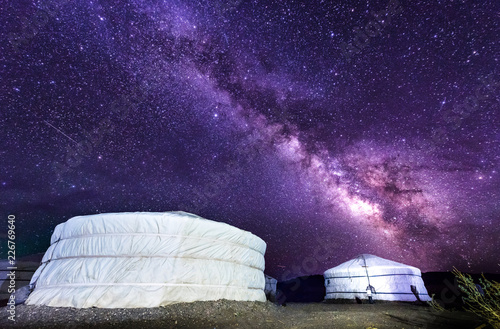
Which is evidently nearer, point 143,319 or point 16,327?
point 16,327

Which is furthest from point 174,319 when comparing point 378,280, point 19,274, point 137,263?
point 378,280

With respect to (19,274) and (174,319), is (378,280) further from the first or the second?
(19,274)

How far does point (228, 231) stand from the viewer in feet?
16.9

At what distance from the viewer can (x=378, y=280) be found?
31.8 feet

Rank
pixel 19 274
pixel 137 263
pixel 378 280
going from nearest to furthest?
pixel 137 263 → pixel 19 274 → pixel 378 280

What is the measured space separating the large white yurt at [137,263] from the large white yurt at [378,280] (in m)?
6.97

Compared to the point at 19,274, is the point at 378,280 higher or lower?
higher

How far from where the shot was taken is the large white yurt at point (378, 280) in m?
9.37

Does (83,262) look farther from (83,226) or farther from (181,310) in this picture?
(181,310)

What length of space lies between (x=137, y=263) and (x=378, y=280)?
9289 mm

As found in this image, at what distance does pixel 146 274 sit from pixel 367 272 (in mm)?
9027

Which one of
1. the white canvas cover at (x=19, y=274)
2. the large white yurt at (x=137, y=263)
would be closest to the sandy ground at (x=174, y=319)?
the large white yurt at (x=137, y=263)

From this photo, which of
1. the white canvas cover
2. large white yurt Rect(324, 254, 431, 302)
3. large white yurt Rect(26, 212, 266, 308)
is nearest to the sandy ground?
large white yurt Rect(26, 212, 266, 308)

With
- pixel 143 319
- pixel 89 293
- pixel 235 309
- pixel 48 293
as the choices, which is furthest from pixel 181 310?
pixel 48 293
